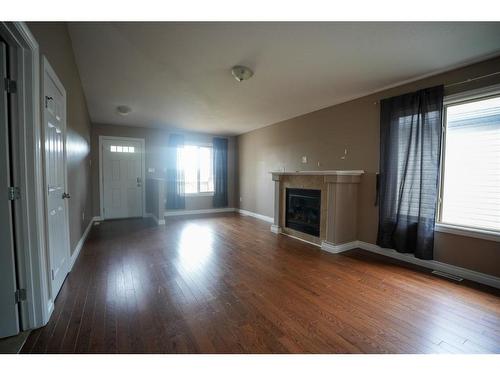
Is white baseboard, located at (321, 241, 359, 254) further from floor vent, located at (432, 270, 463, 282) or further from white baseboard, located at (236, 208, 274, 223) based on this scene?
white baseboard, located at (236, 208, 274, 223)

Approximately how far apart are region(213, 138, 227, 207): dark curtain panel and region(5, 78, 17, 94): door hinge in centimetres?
539

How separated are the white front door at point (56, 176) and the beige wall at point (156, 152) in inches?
140

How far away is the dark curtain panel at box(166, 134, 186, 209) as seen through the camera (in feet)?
20.8

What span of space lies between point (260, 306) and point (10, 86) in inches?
98.0

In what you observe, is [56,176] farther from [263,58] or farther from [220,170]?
[220,170]

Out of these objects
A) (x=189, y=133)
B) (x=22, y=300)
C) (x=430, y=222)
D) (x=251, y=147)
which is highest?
(x=189, y=133)

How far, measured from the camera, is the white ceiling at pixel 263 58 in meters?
1.99

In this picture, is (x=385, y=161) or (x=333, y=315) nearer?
(x=333, y=315)

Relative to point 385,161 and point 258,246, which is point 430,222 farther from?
point 258,246

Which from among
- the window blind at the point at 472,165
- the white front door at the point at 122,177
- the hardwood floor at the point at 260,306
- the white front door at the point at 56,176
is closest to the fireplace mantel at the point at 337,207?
the hardwood floor at the point at 260,306

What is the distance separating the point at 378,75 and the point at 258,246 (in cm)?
298

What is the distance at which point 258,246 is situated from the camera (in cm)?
365

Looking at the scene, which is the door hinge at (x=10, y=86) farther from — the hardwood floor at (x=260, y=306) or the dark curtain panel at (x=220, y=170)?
the dark curtain panel at (x=220, y=170)

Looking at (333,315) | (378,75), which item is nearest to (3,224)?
(333,315)
